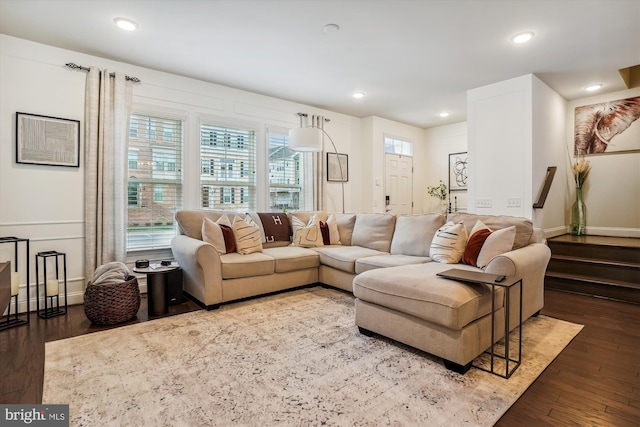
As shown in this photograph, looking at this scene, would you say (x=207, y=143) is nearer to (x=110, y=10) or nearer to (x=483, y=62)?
(x=110, y=10)

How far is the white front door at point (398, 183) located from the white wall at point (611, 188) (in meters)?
2.65

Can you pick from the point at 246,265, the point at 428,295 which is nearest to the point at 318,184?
the point at 246,265

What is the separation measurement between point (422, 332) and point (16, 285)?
3443 millimetres

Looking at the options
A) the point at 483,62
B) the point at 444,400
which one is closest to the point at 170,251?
the point at 444,400

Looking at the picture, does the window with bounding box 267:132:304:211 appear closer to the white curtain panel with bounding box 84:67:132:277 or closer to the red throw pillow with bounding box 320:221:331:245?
the red throw pillow with bounding box 320:221:331:245

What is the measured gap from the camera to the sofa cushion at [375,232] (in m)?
3.93

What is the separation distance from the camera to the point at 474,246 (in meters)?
2.81

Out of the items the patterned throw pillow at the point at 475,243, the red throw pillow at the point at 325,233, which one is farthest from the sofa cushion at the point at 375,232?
the patterned throw pillow at the point at 475,243

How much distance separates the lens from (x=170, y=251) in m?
4.12

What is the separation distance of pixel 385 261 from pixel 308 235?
130 cm

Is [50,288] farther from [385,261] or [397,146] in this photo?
[397,146]

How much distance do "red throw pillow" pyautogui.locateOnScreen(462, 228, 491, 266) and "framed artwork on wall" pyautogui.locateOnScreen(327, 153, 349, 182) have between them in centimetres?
323

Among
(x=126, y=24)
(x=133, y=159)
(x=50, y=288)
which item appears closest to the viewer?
(x=126, y=24)

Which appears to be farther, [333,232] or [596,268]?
[333,232]
